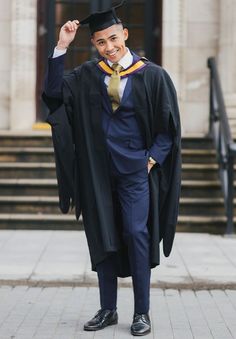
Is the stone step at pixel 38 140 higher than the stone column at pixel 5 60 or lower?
lower

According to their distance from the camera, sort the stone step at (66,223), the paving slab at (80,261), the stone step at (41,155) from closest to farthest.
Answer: the paving slab at (80,261) < the stone step at (66,223) < the stone step at (41,155)

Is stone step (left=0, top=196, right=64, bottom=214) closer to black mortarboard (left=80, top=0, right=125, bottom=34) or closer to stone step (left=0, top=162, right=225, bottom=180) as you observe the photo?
stone step (left=0, top=162, right=225, bottom=180)

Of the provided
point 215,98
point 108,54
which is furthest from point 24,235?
point 108,54

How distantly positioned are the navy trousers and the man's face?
77 centimetres

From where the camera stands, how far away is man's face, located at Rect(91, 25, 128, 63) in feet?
17.5

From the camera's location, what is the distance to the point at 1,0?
12492 mm

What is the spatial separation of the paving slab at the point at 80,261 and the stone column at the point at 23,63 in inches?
104

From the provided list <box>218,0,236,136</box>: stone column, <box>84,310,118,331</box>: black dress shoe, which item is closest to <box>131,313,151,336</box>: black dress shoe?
<box>84,310,118,331</box>: black dress shoe

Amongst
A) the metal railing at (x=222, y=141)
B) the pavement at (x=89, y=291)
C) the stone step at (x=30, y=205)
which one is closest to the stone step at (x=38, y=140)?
the metal railing at (x=222, y=141)

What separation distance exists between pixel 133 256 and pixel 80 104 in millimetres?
1085

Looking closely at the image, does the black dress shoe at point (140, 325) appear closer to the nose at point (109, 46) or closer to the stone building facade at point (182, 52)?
the nose at point (109, 46)

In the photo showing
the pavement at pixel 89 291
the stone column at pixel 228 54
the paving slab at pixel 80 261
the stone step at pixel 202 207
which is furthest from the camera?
the stone column at pixel 228 54

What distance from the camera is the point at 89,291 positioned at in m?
7.05

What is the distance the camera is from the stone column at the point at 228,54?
12211 millimetres
